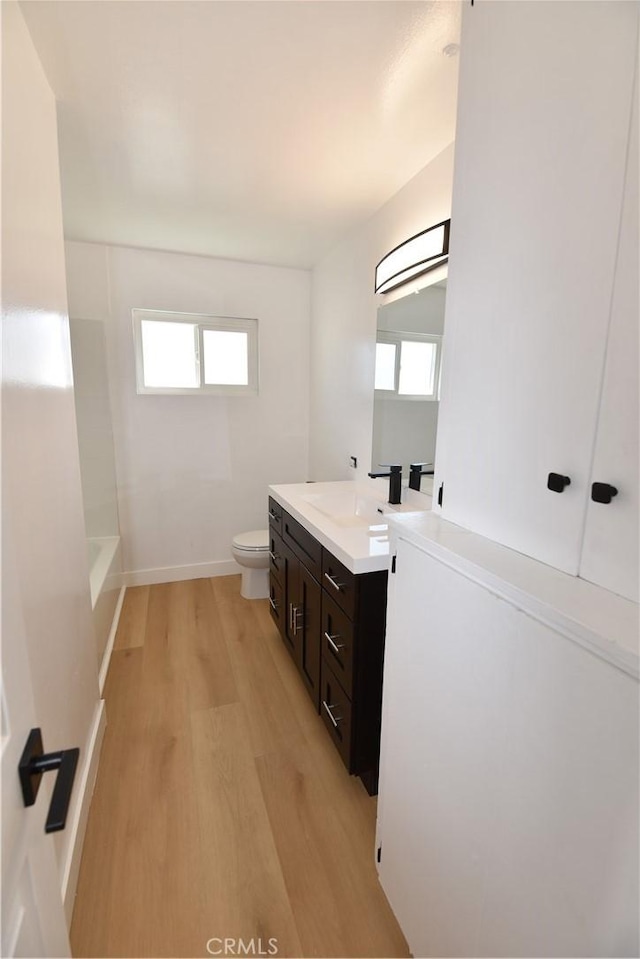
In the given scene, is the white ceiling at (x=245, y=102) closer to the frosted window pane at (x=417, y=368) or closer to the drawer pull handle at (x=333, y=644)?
the frosted window pane at (x=417, y=368)

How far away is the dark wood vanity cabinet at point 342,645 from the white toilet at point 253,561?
0.80 m

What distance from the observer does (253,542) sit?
292 cm

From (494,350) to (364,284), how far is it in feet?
5.73

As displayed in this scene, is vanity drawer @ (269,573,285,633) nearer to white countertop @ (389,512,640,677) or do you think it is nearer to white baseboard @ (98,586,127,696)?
white baseboard @ (98,586,127,696)

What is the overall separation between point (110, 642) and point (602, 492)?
2684mm

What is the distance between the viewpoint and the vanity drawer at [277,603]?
7.88 feet

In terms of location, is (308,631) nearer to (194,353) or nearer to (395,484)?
(395,484)

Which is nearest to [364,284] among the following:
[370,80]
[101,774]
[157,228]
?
[370,80]

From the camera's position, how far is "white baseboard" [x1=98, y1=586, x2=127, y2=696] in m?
2.14

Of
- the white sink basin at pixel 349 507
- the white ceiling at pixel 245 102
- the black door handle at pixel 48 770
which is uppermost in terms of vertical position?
the white ceiling at pixel 245 102

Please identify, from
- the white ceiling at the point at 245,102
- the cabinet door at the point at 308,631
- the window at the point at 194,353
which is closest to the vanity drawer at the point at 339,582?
the cabinet door at the point at 308,631

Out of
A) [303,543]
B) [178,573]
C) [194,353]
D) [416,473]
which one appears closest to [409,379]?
[416,473]

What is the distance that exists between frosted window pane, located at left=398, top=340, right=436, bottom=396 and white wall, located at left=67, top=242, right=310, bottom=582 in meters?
1.47

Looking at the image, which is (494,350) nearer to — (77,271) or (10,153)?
(10,153)
